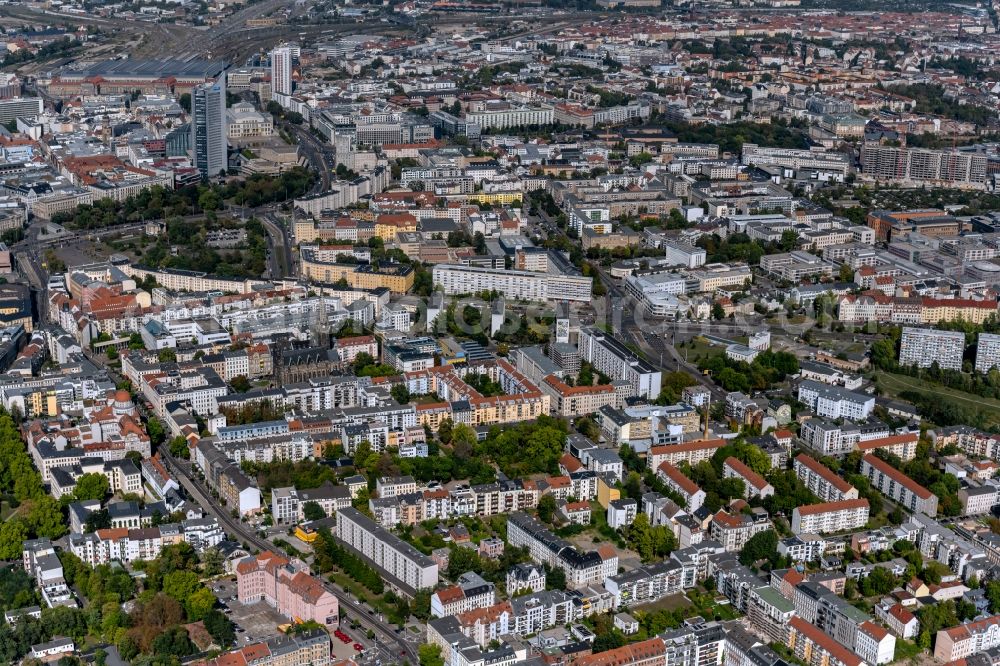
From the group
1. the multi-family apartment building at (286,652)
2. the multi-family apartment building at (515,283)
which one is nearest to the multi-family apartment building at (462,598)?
the multi-family apartment building at (286,652)

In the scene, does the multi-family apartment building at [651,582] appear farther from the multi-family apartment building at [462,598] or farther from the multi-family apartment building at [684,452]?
the multi-family apartment building at [684,452]

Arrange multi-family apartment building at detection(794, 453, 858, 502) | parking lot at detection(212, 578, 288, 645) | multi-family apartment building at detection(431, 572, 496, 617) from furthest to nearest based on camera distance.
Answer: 1. multi-family apartment building at detection(794, 453, 858, 502)
2. multi-family apartment building at detection(431, 572, 496, 617)
3. parking lot at detection(212, 578, 288, 645)

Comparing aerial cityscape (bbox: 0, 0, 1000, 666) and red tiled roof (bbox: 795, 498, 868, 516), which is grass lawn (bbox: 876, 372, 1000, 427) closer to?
aerial cityscape (bbox: 0, 0, 1000, 666)

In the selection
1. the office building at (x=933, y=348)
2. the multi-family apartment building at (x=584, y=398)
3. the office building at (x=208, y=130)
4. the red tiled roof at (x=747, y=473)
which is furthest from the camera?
the office building at (x=208, y=130)

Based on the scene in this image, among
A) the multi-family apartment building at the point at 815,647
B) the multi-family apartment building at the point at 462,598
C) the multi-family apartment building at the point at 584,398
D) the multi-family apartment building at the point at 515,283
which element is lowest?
the multi-family apartment building at the point at 815,647

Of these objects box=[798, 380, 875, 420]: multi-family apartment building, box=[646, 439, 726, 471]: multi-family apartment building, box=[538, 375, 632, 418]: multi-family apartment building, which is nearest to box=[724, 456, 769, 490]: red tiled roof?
box=[646, 439, 726, 471]: multi-family apartment building

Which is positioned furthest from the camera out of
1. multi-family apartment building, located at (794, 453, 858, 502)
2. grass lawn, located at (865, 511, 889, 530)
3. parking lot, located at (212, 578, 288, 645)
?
multi-family apartment building, located at (794, 453, 858, 502)
